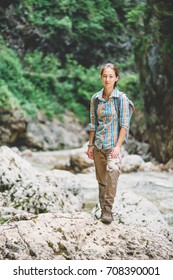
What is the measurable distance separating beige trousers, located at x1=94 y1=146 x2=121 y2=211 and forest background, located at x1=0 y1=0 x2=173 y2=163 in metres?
5.19

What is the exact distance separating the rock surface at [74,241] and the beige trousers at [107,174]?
0.19m

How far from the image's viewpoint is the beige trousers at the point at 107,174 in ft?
8.66

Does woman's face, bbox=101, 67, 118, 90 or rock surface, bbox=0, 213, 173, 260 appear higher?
woman's face, bbox=101, 67, 118, 90

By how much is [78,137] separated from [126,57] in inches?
130

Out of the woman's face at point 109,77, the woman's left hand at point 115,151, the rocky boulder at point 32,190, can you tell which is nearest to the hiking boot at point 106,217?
the woman's left hand at point 115,151

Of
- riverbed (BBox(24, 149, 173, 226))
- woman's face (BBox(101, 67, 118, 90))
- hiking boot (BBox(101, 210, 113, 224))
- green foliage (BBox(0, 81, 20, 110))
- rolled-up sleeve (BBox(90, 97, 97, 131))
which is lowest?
riverbed (BBox(24, 149, 173, 226))

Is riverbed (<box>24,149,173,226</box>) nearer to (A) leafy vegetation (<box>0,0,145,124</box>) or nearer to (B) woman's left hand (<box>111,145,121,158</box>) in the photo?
(B) woman's left hand (<box>111,145,121,158</box>)

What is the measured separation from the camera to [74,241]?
2574 millimetres

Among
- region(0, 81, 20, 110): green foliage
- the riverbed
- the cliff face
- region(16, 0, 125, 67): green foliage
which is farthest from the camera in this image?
region(0, 81, 20, 110): green foliage

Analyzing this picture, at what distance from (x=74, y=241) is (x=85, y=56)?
11.5 meters

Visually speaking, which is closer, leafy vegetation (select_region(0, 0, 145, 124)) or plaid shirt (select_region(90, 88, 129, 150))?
plaid shirt (select_region(90, 88, 129, 150))

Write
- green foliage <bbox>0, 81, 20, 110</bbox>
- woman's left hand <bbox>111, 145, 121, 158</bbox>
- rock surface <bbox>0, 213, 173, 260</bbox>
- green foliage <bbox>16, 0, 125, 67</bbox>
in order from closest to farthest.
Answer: rock surface <bbox>0, 213, 173, 260</bbox>
woman's left hand <bbox>111, 145, 121, 158</bbox>
green foliage <bbox>16, 0, 125, 67</bbox>
green foliage <bbox>0, 81, 20, 110</bbox>

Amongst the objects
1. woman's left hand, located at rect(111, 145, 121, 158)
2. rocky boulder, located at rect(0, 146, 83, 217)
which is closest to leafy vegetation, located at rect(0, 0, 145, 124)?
rocky boulder, located at rect(0, 146, 83, 217)

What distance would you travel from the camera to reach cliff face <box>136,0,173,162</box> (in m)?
7.80
